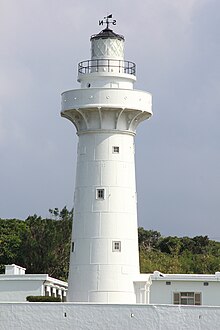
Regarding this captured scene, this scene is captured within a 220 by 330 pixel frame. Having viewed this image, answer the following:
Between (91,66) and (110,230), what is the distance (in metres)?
6.73

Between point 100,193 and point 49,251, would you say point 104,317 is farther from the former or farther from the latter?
point 49,251


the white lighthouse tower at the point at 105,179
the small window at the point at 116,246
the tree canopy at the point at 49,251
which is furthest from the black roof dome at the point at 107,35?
the tree canopy at the point at 49,251

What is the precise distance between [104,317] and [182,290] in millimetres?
5938

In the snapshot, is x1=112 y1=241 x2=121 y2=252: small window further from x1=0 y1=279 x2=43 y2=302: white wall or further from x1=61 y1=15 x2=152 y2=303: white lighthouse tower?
x1=0 y1=279 x2=43 y2=302: white wall

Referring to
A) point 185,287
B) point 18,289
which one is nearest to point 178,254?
point 185,287

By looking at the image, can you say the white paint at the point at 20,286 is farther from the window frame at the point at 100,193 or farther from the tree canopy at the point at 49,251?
the tree canopy at the point at 49,251

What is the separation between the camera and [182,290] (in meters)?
40.5

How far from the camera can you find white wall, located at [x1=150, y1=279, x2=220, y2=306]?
4022 centimetres

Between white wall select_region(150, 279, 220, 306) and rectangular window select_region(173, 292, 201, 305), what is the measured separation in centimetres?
13

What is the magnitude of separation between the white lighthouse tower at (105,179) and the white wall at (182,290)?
86 cm

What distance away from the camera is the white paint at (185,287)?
4022 centimetres

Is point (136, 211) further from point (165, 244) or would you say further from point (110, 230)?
point (165, 244)

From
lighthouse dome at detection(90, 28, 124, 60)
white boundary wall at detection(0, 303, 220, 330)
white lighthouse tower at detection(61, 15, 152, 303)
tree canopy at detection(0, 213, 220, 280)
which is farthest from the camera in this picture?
tree canopy at detection(0, 213, 220, 280)

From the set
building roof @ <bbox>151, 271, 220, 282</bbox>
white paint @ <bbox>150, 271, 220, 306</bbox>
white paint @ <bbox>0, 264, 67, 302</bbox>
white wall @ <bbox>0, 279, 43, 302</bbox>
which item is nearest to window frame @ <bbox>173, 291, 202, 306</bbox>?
white paint @ <bbox>150, 271, 220, 306</bbox>
